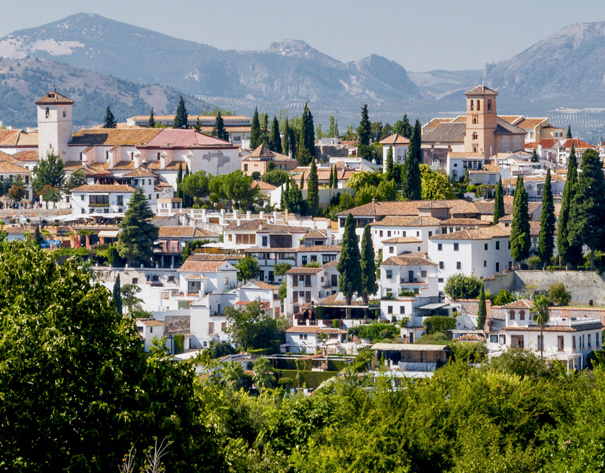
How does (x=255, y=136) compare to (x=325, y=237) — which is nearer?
(x=325, y=237)

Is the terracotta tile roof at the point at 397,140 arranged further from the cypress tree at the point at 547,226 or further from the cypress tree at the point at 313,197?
the cypress tree at the point at 547,226

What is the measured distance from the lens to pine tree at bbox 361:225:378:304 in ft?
203

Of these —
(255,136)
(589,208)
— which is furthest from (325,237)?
(255,136)

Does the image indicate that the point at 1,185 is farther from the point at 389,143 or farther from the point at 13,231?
the point at 389,143

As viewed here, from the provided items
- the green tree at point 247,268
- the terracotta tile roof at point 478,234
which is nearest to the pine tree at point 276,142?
the green tree at point 247,268

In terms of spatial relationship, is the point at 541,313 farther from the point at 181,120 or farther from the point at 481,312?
the point at 181,120

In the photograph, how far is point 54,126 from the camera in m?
96.2

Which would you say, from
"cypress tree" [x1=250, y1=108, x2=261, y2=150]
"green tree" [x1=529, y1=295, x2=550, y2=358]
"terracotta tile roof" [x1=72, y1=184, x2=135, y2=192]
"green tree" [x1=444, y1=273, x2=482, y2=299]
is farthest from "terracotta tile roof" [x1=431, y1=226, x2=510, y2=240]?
"cypress tree" [x1=250, y1=108, x2=261, y2=150]

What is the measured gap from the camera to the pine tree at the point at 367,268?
61.8m

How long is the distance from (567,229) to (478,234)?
4.48 metres

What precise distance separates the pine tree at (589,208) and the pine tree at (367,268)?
9.04 metres

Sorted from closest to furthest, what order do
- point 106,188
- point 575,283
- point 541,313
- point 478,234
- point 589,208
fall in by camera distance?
point 541,313, point 589,208, point 575,283, point 478,234, point 106,188

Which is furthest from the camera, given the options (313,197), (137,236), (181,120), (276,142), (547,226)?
(181,120)

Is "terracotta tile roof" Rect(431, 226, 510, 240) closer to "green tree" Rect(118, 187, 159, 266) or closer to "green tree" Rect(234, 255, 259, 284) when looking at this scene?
"green tree" Rect(234, 255, 259, 284)
